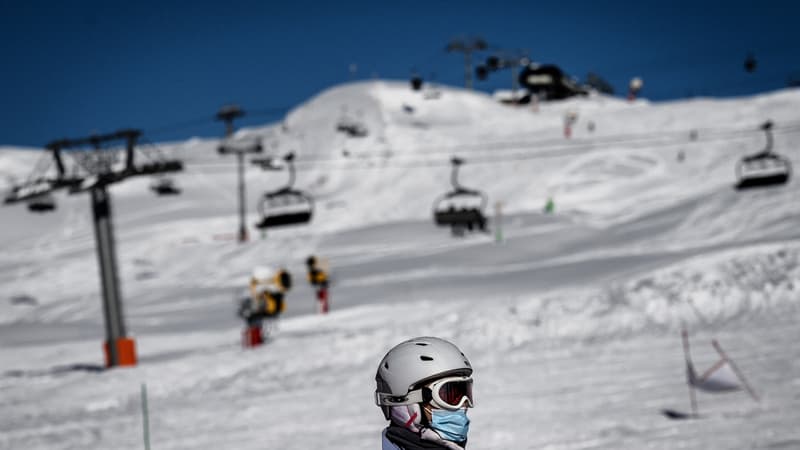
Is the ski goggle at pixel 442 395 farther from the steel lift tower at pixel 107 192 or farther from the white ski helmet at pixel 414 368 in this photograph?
the steel lift tower at pixel 107 192

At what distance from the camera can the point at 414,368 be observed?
3.58 m

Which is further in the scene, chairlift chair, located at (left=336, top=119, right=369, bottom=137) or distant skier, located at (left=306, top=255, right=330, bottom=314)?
chairlift chair, located at (left=336, top=119, right=369, bottom=137)

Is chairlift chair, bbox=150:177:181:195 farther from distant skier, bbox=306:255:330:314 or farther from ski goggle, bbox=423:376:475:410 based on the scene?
ski goggle, bbox=423:376:475:410

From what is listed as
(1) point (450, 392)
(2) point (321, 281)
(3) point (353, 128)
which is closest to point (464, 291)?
(2) point (321, 281)

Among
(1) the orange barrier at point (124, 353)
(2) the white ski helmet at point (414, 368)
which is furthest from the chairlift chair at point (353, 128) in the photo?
(2) the white ski helmet at point (414, 368)

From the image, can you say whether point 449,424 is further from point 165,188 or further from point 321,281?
point 165,188

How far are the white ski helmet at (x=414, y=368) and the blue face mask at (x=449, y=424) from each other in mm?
125

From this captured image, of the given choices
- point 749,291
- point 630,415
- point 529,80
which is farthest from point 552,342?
point 529,80

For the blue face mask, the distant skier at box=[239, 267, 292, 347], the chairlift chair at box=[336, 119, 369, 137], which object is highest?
the chairlift chair at box=[336, 119, 369, 137]

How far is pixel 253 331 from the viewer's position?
18.6 meters

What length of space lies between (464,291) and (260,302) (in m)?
8.73

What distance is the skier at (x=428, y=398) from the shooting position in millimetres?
3570

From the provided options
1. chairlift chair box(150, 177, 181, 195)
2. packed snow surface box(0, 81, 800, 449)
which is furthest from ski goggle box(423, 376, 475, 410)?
chairlift chair box(150, 177, 181, 195)

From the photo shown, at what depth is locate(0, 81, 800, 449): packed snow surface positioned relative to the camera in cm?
1015
